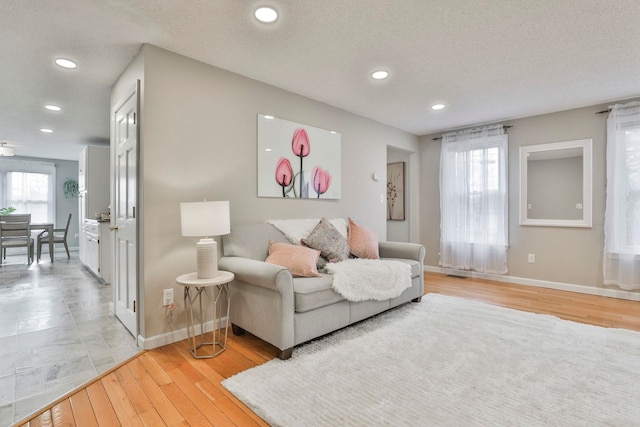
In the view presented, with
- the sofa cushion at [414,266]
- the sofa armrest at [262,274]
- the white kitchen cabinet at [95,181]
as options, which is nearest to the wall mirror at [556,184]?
the sofa cushion at [414,266]

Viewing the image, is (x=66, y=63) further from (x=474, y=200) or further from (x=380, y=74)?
(x=474, y=200)

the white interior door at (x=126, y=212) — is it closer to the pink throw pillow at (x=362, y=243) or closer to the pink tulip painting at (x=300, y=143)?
the pink tulip painting at (x=300, y=143)

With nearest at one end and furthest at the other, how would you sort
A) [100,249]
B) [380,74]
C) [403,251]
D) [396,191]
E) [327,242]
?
[380,74], [327,242], [403,251], [100,249], [396,191]

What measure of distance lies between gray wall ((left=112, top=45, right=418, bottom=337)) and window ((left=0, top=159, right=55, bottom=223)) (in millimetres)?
6492

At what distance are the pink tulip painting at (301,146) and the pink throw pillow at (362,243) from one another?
0.72 m

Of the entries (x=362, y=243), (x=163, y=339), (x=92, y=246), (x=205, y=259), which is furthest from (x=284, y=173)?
(x=92, y=246)

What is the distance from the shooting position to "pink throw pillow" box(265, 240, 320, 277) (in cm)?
257

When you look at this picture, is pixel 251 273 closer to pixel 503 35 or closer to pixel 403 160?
pixel 503 35

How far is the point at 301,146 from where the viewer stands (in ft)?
11.6

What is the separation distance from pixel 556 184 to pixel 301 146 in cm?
356

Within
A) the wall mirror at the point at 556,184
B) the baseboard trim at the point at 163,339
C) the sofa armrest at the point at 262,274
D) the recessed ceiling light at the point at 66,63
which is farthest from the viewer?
the wall mirror at the point at 556,184

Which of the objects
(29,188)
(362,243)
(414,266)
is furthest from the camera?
(29,188)

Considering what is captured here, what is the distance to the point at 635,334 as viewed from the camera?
264cm

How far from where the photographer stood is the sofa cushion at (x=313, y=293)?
88.4 inches
